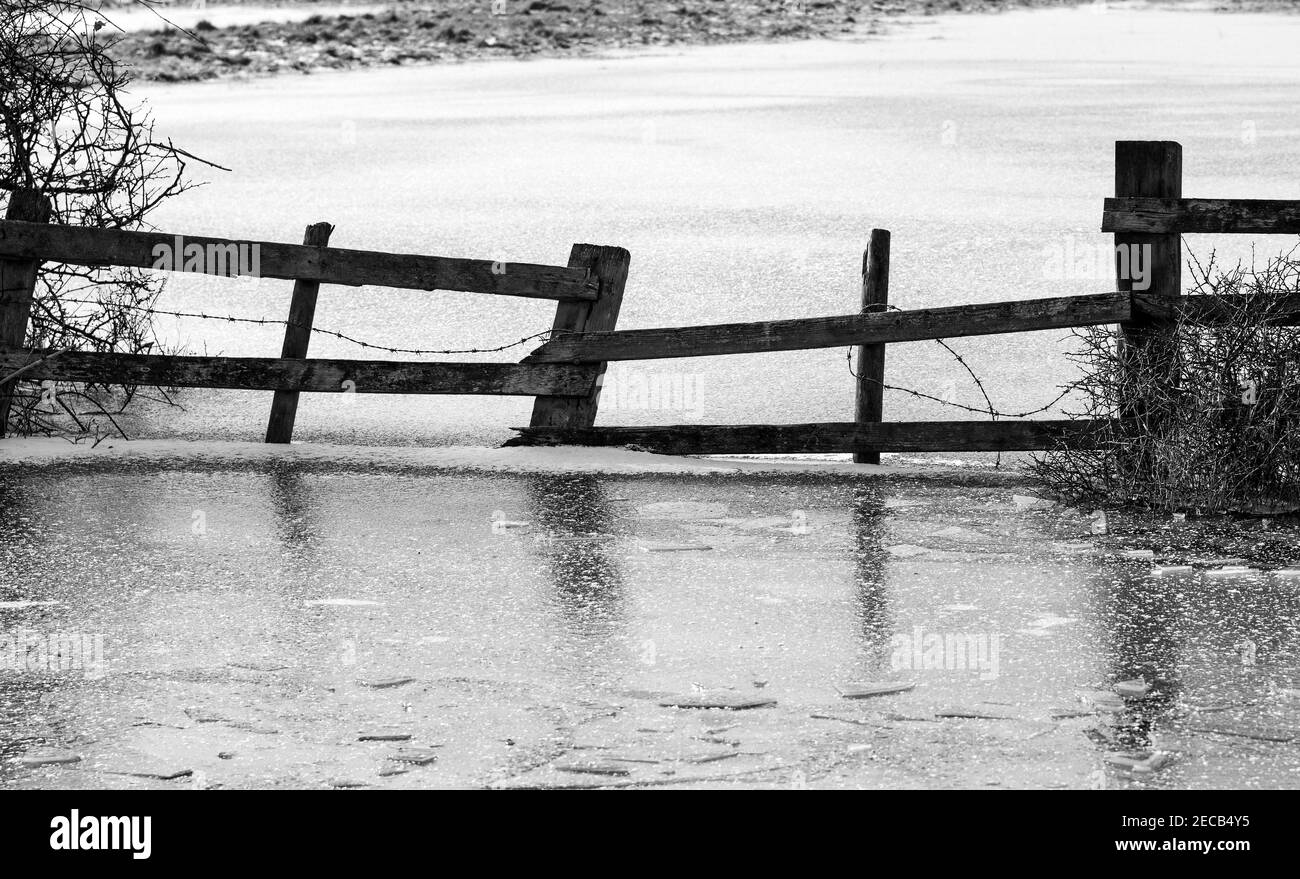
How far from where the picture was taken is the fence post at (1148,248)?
23.7 feet

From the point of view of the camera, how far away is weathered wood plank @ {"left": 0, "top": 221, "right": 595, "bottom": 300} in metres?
7.83

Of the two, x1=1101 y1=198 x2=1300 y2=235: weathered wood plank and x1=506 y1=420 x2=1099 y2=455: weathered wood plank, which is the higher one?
x1=1101 y1=198 x2=1300 y2=235: weathered wood plank

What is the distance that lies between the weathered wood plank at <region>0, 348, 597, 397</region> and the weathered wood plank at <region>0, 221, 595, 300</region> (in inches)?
16.9

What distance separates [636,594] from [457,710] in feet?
4.45

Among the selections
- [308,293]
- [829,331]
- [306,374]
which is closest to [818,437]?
[829,331]

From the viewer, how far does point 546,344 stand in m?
8.16

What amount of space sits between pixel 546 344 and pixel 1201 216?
130 inches

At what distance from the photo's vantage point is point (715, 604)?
18.4ft

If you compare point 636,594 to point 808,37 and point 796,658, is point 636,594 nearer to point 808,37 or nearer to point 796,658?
point 796,658

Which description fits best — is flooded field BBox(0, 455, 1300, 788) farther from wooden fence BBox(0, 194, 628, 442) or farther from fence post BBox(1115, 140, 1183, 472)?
fence post BBox(1115, 140, 1183, 472)

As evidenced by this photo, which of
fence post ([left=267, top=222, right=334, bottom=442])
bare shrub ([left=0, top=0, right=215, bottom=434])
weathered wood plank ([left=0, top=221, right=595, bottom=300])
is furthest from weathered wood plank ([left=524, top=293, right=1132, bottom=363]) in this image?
bare shrub ([left=0, top=0, right=215, bottom=434])

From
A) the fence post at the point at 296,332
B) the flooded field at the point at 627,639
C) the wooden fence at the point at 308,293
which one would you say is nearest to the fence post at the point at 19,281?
the wooden fence at the point at 308,293
